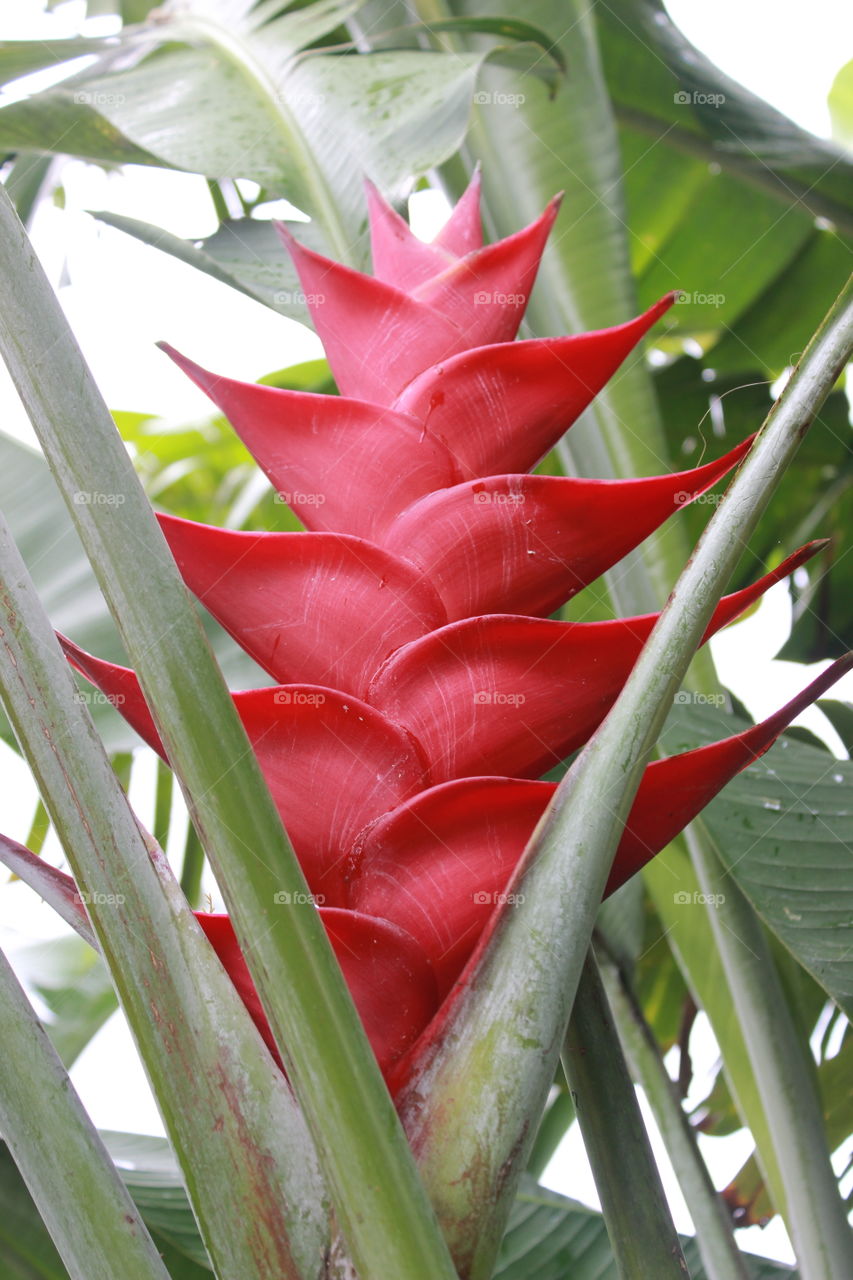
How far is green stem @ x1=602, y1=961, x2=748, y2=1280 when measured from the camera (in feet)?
1.71

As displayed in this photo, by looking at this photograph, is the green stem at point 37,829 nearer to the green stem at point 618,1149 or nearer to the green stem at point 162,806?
the green stem at point 162,806

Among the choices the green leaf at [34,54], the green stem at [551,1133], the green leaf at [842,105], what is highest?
the green leaf at [842,105]

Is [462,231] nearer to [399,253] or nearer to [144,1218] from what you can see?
[399,253]

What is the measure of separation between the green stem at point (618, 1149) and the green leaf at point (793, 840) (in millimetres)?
225

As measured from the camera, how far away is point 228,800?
244mm

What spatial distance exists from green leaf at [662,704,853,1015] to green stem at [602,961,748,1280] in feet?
0.28

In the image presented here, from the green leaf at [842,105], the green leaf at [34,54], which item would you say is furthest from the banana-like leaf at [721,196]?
the green leaf at [34,54]

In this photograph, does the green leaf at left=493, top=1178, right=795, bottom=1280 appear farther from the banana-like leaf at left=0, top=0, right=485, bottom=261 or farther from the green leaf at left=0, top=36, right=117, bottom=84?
the green leaf at left=0, top=36, right=117, bottom=84

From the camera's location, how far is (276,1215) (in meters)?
0.24

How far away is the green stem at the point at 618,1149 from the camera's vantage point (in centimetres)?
29

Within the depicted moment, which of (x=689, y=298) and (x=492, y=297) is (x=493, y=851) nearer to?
(x=492, y=297)

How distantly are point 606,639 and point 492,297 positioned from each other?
0.51 ft

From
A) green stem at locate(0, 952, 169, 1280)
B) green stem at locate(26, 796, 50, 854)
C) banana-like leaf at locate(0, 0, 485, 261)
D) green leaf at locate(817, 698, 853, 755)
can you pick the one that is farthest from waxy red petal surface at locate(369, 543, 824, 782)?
green stem at locate(26, 796, 50, 854)

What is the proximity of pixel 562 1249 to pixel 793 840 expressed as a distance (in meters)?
0.28
